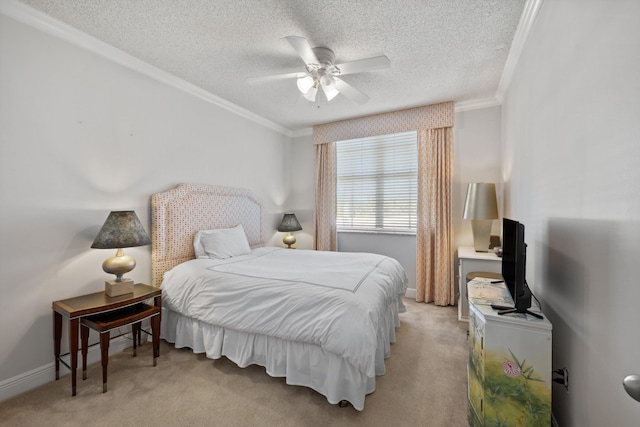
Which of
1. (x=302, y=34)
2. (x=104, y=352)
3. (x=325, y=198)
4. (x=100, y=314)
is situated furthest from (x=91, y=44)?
(x=325, y=198)

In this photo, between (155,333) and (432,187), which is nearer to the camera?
(155,333)

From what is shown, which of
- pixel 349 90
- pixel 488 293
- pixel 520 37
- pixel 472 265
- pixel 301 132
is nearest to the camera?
pixel 488 293

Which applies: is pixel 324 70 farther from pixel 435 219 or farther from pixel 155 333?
pixel 155 333

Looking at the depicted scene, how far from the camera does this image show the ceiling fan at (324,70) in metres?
2.12

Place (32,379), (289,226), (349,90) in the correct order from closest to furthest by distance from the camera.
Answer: (32,379) < (349,90) < (289,226)

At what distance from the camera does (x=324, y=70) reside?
2422 mm

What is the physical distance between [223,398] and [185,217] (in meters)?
1.88

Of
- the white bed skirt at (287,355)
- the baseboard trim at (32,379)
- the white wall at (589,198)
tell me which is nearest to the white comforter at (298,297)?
the white bed skirt at (287,355)

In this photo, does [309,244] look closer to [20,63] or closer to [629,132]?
[20,63]

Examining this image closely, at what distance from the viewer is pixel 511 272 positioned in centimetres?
169

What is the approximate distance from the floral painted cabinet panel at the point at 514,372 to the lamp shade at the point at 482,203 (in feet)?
6.13

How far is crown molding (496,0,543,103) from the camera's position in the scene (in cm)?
188

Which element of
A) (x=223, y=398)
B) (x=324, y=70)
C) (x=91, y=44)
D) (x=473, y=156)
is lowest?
(x=223, y=398)

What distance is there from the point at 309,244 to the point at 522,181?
126 inches
